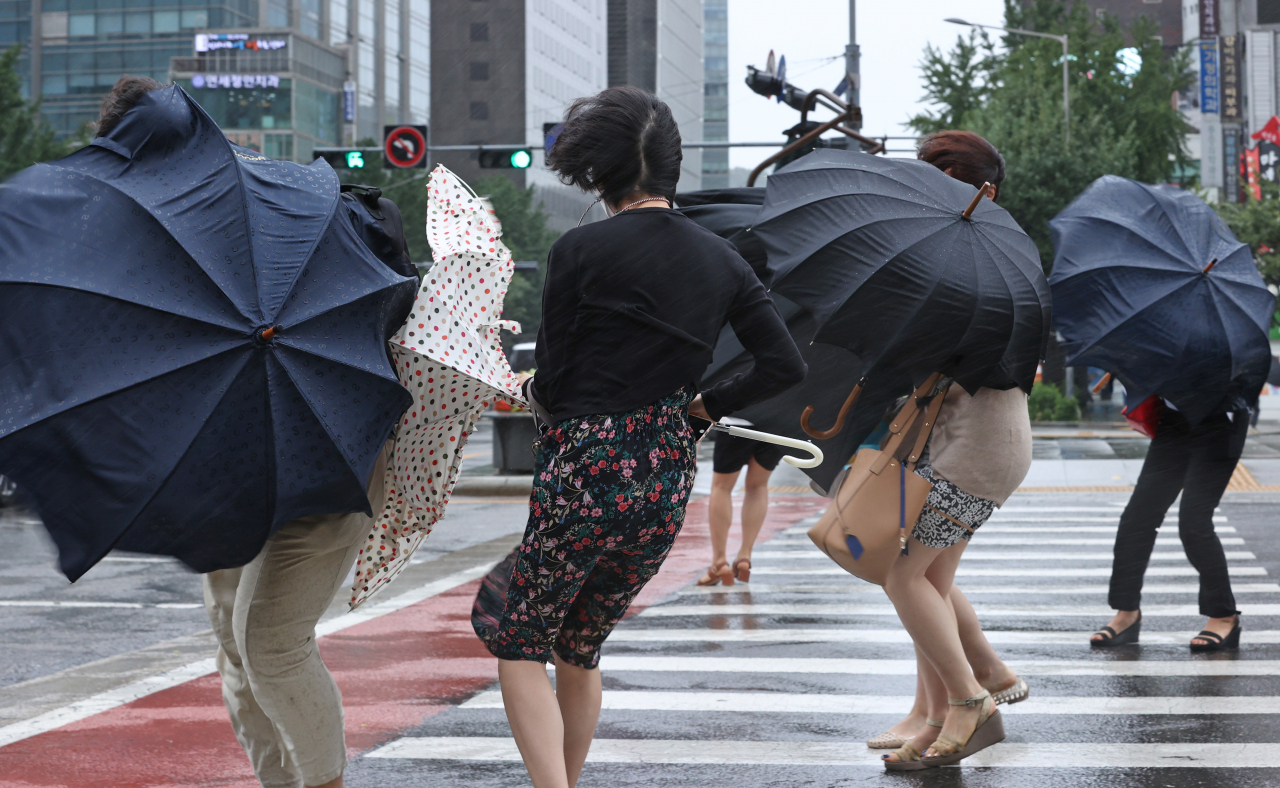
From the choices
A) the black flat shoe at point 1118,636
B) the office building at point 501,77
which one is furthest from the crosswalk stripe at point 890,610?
Result: the office building at point 501,77

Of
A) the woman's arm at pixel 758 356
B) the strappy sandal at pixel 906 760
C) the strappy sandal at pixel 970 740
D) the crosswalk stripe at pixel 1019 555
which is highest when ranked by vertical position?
the woman's arm at pixel 758 356

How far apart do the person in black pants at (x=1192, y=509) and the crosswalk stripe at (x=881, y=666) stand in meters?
0.34

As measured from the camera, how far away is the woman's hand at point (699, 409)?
3410 mm

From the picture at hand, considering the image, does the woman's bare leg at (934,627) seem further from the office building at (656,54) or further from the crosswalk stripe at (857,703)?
the office building at (656,54)

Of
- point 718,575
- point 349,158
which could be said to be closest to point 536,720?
point 718,575

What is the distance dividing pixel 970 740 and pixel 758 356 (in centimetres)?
186

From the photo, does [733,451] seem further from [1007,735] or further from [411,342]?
[411,342]

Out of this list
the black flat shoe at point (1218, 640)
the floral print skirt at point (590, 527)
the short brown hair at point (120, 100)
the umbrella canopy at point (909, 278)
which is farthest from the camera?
the black flat shoe at point (1218, 640)

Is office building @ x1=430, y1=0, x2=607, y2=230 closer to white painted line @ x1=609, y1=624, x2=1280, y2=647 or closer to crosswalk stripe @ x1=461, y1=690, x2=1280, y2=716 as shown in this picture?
white painted line @ x1=609, y1=624, x2=1280, y2=647

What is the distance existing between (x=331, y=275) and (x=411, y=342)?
0.37 metres

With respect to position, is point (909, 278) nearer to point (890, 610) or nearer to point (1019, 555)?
point (890, 610)

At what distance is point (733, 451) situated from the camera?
27.6ft

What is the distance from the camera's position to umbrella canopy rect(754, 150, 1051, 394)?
13.7 feet

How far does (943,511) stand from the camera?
4.46 meters
